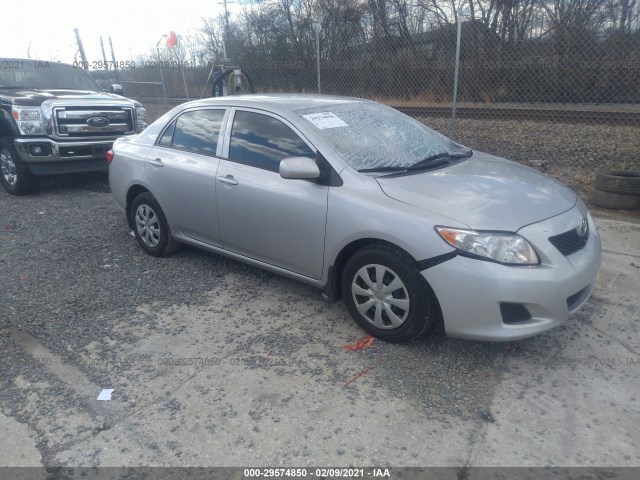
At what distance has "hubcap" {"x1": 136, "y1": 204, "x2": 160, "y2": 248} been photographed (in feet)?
17.3

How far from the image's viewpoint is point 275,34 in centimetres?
1530

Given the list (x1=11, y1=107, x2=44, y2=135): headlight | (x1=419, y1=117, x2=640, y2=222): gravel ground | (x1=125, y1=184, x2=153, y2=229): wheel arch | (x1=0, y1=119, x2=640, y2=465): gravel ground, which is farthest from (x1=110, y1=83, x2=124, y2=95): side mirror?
(x1=419, y1=117, x2=640, y2=222): gravel ground

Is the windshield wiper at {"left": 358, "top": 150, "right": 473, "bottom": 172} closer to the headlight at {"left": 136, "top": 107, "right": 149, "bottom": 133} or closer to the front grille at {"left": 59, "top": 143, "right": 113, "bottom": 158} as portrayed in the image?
the front grille at {"left": 59, "top": 143, "right": 113, "bottom": 158}

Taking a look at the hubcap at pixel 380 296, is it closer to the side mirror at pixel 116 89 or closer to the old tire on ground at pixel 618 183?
the old tire on ground at pixel 618 183

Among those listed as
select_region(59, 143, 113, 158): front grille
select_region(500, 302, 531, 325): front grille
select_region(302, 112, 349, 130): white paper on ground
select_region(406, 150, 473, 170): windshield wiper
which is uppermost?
select_region(302, 112, 349, 130): white paper on ground

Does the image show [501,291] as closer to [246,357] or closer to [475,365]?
[475,365]

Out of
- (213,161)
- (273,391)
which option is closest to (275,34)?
(213,161)

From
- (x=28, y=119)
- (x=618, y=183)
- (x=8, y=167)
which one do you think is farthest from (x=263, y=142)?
(x=8, y=167)

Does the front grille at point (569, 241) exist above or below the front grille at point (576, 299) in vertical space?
above

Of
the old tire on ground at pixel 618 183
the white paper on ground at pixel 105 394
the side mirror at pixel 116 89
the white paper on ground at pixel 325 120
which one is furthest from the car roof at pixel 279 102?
the side mirror at pixel 116 89

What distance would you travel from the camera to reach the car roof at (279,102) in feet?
14.2

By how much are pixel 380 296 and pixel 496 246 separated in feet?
2.73

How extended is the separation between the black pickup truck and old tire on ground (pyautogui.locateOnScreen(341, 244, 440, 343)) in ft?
18.9

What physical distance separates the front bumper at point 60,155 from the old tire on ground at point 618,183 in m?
6.94
